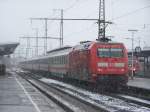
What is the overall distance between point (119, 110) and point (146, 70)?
154 feet

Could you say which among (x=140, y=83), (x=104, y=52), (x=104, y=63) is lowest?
(x=140, y=83)

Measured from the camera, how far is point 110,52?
30.0 metres

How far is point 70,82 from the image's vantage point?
41.5 metres

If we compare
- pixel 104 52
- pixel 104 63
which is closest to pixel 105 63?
pixel 104 63

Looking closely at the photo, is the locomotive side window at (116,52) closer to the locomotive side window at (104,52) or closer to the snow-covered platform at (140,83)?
the locomotive side window at (104,52)

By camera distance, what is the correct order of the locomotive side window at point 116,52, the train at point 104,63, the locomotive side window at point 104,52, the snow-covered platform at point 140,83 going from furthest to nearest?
the snow-covered platform at point 140,83 < the locomotive side window at point 116,52 < the locomotive side window at point 104,52 < the train at point 104,63

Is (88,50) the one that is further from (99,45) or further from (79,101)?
(79,101)

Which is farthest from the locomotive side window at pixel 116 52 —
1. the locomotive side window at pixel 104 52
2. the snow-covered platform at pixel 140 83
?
the snow-covered platform at pixel 140 83

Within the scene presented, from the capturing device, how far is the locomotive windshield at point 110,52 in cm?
2991

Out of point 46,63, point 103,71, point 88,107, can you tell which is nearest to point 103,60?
point 103,71

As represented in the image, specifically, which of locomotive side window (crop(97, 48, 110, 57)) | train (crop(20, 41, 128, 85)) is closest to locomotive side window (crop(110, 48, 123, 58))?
train (crop(20, 41, 128, 85))

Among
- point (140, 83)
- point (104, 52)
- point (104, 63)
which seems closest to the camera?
point (104, 63)

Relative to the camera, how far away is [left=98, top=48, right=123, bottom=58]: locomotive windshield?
2991cm

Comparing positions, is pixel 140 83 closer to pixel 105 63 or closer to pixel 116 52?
pixel 116 52
